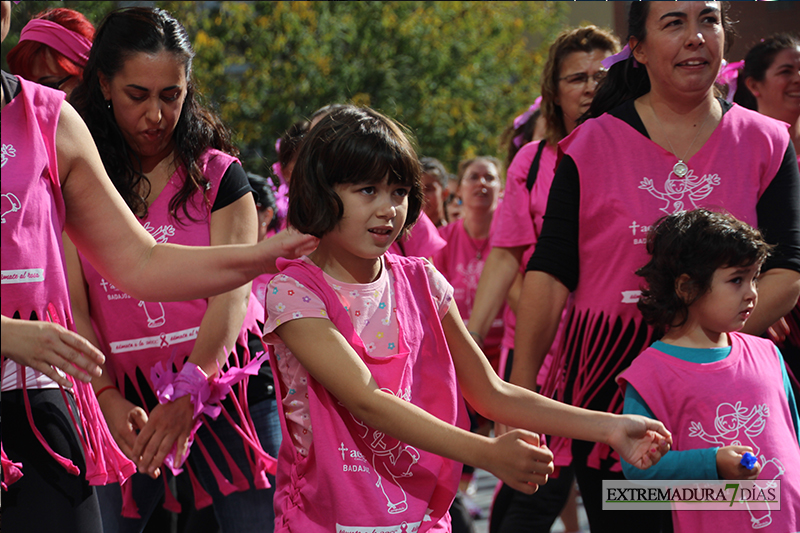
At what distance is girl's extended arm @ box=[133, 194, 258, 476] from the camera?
252 cm

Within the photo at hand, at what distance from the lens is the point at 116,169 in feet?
8.80

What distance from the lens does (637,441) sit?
2090mm

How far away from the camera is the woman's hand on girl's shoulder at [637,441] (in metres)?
2.07

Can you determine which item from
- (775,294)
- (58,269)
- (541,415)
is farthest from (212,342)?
(775,294)

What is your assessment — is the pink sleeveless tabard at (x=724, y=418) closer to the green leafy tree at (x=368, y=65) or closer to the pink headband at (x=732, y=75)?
the pink headband at (x=732, y=75)

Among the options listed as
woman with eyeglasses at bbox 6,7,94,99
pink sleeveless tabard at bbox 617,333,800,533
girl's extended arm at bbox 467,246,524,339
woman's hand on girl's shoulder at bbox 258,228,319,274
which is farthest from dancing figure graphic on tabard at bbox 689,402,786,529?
woman with eyeglasses at bbox 6,7,94,99

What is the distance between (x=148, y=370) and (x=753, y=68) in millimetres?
2615

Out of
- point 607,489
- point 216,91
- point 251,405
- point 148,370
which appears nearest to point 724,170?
point 607,489

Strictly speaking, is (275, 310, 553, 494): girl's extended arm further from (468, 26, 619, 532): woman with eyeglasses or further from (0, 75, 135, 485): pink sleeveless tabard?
(468, 26, 619, 532): woman with eyeglasses

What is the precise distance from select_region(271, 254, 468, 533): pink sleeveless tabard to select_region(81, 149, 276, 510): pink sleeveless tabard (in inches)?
26.5

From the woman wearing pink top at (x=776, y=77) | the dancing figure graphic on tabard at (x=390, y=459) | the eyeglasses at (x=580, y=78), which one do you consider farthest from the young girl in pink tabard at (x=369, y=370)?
the woman wearing pink top at (x=776, y=77)

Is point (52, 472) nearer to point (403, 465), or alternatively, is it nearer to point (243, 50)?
point (403, 465)

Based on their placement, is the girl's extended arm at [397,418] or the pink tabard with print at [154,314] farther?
the pink tabard with print at [154,314]

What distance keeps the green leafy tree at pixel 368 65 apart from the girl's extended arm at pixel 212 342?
23.1 feet
